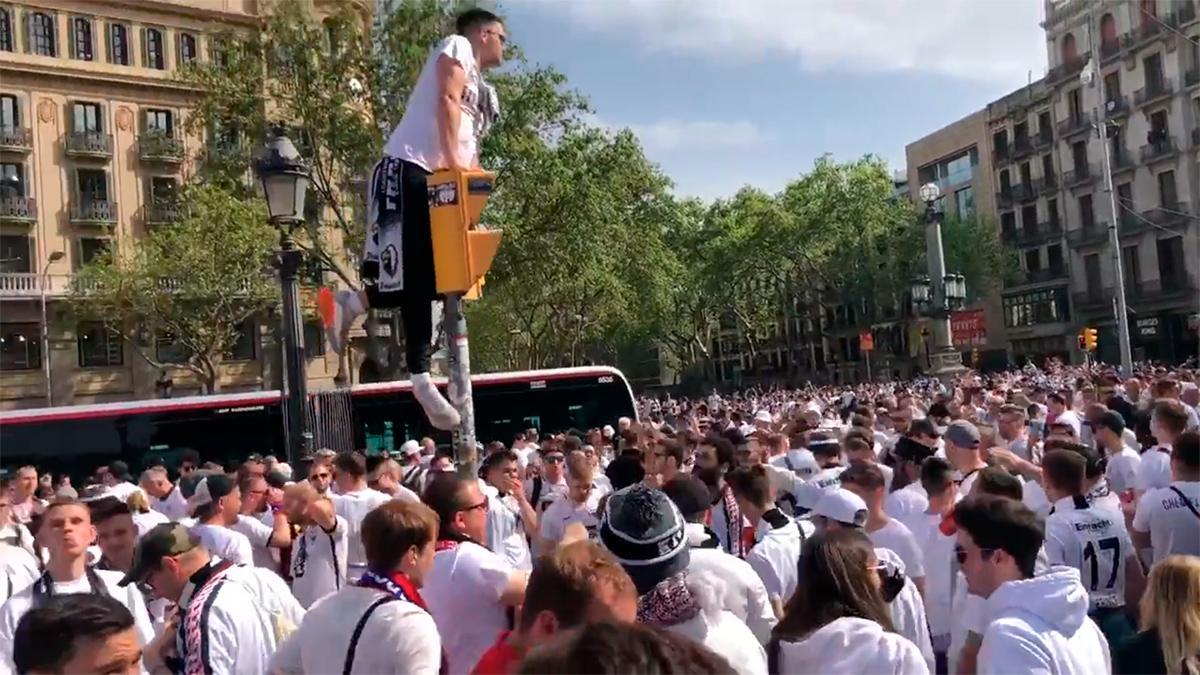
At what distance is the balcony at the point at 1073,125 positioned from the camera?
54969 millimetres

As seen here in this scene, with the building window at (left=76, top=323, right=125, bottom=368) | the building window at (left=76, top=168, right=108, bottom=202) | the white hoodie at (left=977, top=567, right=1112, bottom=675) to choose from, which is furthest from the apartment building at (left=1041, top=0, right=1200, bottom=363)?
the white hoodie at (left=977, top=567, right=1112, bottom=675)

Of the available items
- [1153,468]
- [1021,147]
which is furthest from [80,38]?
[1021,147]

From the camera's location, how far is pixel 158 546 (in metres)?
4.20

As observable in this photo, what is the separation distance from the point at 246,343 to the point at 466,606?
139 feet

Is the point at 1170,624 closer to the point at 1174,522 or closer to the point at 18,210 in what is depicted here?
the point at 1174,522

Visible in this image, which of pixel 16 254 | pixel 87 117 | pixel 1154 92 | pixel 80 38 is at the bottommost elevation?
pixel 16 254

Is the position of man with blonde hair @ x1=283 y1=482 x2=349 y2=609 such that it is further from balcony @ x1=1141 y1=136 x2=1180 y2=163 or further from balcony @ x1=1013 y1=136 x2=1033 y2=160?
balcony @ x1=1013 y1=136 x2=1033 y2=160

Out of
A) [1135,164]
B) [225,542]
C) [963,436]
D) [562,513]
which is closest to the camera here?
[225,542]

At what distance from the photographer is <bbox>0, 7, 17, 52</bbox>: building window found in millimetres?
39562

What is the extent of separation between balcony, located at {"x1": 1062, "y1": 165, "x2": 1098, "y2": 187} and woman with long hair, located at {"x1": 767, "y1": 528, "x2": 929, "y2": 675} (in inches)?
2242

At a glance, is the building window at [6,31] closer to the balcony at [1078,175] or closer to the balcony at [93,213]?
the balcony at [93,213]

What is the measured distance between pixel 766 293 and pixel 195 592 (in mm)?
62881

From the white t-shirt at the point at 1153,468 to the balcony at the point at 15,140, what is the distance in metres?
40.6

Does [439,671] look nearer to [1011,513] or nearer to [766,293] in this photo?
[1011,513]
